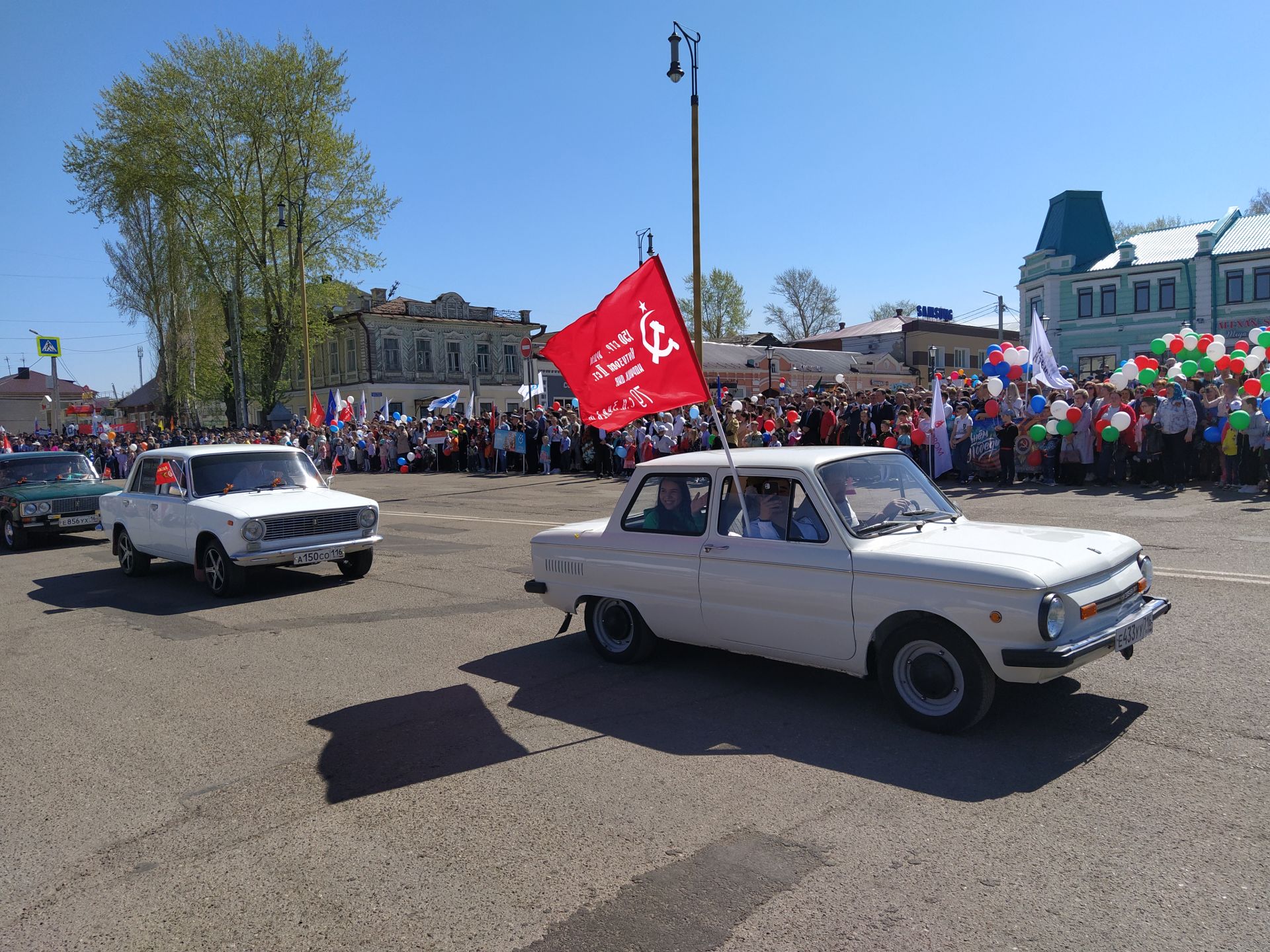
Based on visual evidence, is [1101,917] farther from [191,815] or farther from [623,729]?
[191,815]

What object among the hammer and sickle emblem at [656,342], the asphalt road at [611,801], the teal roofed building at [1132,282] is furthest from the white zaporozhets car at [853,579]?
the teal roofed building at [1132,282]

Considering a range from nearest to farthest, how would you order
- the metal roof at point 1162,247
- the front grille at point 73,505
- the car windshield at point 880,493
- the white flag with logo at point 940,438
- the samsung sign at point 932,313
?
1. the car windshield at point 880,493
2. the front grille at point 73,505
3. the white flag with logo at point 940,438
4. the metal roof at point 1162,247
5. the samsung sign at point 932,313

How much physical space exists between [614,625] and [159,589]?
711 centimetres

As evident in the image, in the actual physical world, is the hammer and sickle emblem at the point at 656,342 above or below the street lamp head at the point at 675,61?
below

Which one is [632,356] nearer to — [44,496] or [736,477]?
[736,477]

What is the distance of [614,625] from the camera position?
6.54 metres

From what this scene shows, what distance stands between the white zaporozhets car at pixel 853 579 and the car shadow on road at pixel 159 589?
193 inches

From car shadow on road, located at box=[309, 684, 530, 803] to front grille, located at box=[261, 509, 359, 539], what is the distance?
179 inches

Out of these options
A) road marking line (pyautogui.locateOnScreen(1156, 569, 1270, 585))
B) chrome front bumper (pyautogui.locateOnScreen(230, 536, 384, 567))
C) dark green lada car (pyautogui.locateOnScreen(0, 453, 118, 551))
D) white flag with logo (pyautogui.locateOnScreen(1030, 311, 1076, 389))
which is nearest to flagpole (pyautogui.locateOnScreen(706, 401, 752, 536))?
road marking line (pyautogui.locateOnScreen(1156, 569, 1270, 585))

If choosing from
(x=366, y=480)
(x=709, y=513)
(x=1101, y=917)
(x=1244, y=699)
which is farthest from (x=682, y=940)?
(x=366, y=480)

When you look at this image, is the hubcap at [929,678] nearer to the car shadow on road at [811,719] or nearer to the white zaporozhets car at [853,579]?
the white zaporozhets car at [853,579]

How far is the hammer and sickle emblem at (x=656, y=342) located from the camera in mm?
6392

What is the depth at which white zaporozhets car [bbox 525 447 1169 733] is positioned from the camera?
4.54 m

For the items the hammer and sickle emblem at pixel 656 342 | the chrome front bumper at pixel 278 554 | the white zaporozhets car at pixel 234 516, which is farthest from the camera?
the white zaporozhets car at pixel 234 516
